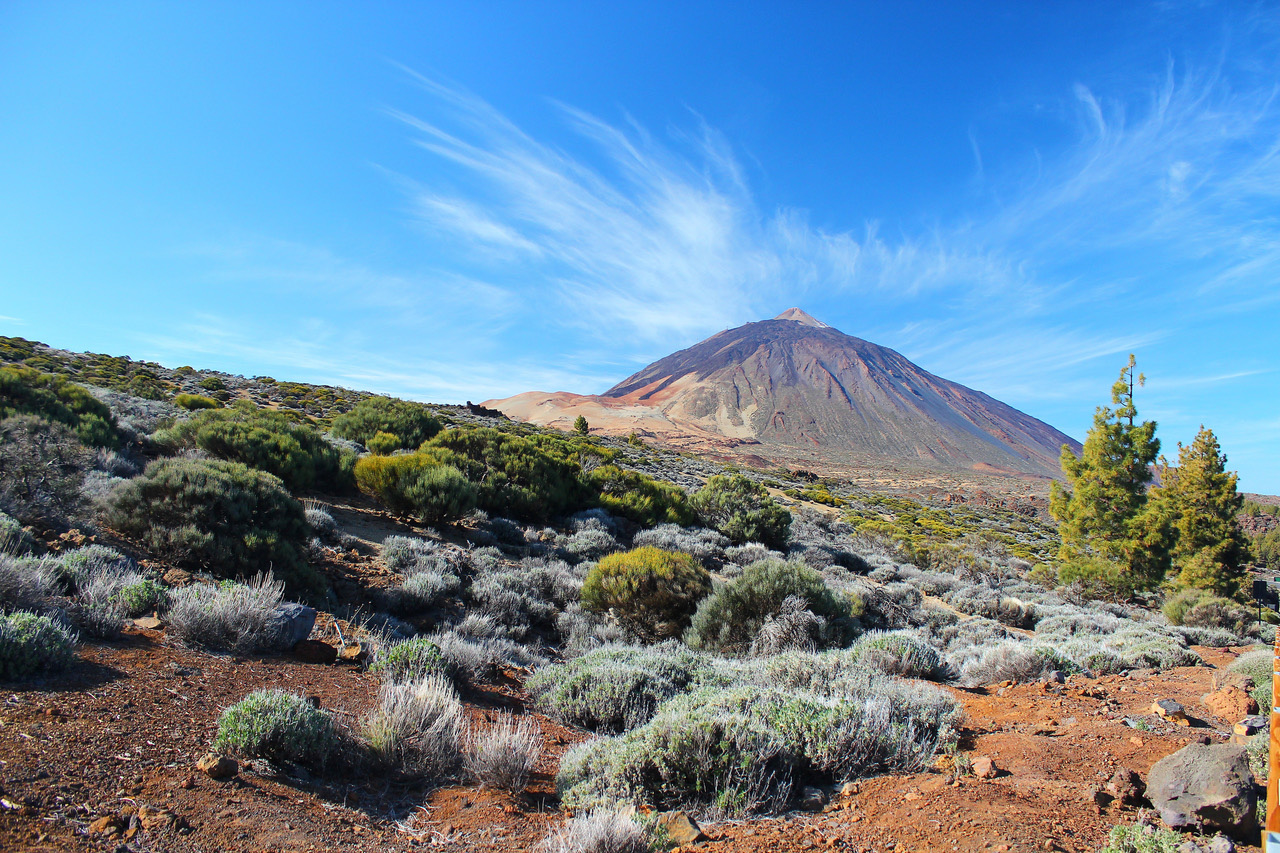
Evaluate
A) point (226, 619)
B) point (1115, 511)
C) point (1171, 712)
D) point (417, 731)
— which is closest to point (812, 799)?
point (417, 731)

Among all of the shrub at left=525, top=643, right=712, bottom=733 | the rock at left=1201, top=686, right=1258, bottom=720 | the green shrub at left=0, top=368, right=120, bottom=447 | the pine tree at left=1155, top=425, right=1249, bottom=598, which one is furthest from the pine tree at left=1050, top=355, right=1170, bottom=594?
the green shrub at left=0, top=368, right=120, bottom=447

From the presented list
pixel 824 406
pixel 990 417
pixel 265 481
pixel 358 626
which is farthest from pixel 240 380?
pixel 990 417

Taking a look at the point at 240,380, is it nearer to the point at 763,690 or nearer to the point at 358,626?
the point at 358,626

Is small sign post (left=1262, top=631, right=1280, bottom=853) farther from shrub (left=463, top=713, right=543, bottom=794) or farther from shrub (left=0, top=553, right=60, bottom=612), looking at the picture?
shrub (left=0, top=553, right=60, bottom=612)

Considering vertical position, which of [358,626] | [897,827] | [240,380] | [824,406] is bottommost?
[358,626]

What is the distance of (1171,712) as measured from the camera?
13.6 ft

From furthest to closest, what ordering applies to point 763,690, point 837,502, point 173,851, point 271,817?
point 837,502 < point 763,690 < point 271,817 < point 173,851

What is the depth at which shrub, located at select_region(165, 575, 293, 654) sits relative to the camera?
13.7 ft

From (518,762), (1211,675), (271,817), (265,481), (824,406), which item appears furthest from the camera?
(824,406)

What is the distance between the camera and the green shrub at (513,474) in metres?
12.2

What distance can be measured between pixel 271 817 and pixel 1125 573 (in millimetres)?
19214

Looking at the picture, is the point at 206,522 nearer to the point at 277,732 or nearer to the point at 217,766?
the point at 277,732

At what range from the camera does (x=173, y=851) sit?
210cm

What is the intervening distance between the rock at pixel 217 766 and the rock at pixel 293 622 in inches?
79.9
